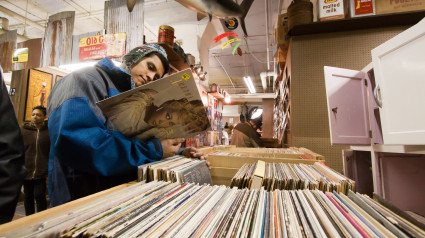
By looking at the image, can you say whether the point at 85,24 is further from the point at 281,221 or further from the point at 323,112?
the point at 281,221

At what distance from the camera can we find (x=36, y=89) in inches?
167

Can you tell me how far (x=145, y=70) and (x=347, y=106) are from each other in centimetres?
163

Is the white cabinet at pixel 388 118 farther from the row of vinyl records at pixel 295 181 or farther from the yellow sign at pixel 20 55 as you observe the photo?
the yellow sign at pixel 20 55

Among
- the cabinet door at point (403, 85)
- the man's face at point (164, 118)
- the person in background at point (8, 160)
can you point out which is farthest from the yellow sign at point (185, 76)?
the cabinet door at point (403, 85)

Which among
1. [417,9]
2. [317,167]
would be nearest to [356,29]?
[417,9]

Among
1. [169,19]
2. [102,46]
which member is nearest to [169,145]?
[102,46]

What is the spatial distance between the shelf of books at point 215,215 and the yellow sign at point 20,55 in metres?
5.19

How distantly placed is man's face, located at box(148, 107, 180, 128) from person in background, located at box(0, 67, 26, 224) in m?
0.53

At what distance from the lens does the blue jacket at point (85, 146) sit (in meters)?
0.80

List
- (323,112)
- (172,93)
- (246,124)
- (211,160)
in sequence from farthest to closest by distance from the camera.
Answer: (246,124), (323,112), (211,160), (172,93)

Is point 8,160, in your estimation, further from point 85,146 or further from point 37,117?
point 37,117

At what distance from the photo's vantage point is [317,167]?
1075mm

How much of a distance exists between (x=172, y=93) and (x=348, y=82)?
156 centimetres

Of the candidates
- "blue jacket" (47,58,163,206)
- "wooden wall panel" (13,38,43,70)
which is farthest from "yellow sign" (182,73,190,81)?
"wooden wall panel" (13,38,43,70)
